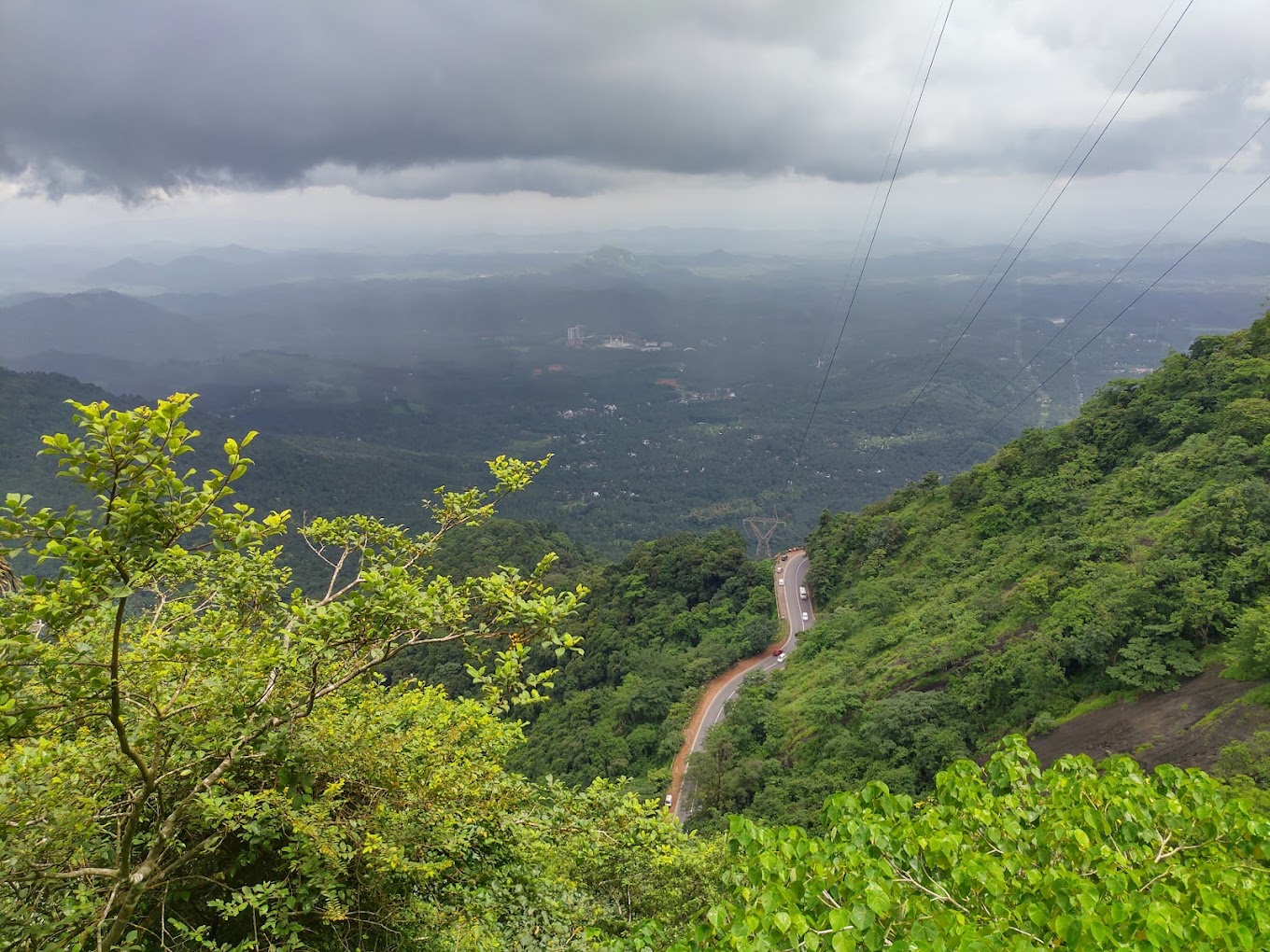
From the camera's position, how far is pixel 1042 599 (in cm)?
1822

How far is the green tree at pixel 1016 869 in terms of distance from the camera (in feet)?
7.93

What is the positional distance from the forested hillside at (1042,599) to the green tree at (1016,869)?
1226 cm

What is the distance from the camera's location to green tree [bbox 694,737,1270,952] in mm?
2418

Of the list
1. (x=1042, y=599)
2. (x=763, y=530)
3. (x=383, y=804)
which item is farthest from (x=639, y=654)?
(x=763, y=530)

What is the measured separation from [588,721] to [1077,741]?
19.5 metres

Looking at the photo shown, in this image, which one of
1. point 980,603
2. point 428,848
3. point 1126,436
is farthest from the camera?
point 1126,436

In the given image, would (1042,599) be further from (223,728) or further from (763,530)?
(763,530)

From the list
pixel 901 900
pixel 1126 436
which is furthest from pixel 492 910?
pixel 1126 436

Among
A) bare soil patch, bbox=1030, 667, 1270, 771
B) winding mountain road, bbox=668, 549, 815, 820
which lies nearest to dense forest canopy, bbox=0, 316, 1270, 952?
bare soil patch, bbox=1030, 667, 1270, 771

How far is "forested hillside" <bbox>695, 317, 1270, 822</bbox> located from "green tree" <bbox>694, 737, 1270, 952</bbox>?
483 inches

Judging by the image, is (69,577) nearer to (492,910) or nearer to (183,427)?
(183,427)

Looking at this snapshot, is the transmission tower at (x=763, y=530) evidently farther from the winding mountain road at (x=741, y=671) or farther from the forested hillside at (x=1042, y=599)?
the forested hillside at (x=1042, y=599)

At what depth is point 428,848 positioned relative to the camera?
4.70 m

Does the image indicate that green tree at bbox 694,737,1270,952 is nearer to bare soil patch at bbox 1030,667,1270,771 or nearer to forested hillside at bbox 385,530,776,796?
bare soil patch at bbox 1030,667,1270,771
